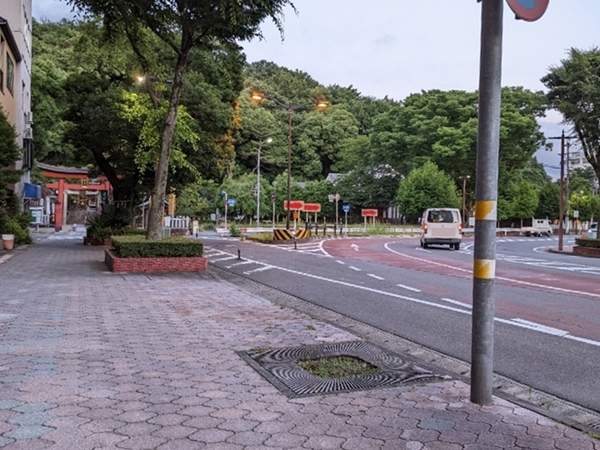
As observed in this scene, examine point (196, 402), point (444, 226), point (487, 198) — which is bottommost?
point (196, 402)

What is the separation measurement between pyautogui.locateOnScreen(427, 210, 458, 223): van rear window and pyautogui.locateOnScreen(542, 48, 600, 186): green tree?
33.4ft

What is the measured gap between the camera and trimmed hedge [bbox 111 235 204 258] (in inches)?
520

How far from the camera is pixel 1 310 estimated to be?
7664 mm

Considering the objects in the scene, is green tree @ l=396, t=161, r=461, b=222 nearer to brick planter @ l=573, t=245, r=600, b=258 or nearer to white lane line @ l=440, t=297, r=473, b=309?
brick planter @ l=573, t=245, r=600, b=258

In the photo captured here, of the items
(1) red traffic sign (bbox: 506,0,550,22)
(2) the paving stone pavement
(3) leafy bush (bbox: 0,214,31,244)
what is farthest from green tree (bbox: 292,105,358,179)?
(1) red traffic sign (bbox: 506,0,550,22)

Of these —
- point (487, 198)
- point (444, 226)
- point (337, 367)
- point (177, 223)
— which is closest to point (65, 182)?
point (177, 223)

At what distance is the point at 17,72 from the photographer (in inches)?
1015

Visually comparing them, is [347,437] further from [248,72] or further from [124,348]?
[248,72]

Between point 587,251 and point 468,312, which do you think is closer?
point 468,312

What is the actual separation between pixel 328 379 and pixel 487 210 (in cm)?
198

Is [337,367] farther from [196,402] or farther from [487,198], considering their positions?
[487,198]

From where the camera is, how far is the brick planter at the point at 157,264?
1309 cm

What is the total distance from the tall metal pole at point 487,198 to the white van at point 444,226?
76.1 feet

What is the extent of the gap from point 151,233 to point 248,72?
75.8m
